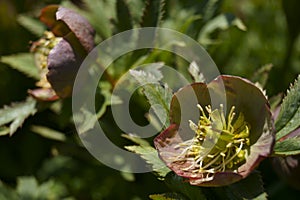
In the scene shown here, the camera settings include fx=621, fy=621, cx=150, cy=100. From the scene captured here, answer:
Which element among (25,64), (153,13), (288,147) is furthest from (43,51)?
(288,147)

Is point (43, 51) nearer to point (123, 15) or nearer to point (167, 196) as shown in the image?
point (123, 15)

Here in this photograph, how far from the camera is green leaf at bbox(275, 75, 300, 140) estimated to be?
3.50 ft

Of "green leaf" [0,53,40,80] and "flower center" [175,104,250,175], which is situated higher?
"flower center" [175,104,250,175]

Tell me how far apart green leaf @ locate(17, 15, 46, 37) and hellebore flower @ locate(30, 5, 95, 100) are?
18 centimetres

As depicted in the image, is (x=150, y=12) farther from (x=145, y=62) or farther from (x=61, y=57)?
(x=61, y=57)

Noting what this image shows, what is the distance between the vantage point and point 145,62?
1.29 meters

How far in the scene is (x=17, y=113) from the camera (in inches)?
50.9

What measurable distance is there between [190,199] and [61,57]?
37 centimetres

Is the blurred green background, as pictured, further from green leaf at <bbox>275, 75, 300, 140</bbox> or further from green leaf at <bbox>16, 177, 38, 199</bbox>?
green leaf at <bbox>275, 75, 300, 140</bbox>

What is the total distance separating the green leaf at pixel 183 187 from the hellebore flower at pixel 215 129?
0.07 ft

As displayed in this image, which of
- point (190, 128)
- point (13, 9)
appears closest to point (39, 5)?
point (13, 9)

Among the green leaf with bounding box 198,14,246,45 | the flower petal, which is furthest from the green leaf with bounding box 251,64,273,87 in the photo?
the flower petal

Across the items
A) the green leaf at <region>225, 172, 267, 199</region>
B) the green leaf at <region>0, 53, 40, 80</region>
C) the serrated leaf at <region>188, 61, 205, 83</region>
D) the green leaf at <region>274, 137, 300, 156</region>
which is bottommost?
the green leaf at <region>0, 53, 40, 80</region>

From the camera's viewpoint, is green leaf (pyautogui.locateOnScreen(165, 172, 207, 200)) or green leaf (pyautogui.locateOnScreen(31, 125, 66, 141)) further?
green leaf (pyautogui.locateOnScreen(31, 125, 66, 141))
